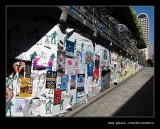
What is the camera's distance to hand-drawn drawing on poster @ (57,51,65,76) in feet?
27.1

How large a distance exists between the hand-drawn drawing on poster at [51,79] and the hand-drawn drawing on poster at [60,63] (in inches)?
11.6

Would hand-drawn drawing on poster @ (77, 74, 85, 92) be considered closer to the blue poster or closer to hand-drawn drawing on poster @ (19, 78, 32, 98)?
the blue poster

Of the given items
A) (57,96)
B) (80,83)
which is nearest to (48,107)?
(57,96)

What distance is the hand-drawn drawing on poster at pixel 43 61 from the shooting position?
792cm

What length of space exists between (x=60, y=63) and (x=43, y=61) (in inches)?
→ 30.2

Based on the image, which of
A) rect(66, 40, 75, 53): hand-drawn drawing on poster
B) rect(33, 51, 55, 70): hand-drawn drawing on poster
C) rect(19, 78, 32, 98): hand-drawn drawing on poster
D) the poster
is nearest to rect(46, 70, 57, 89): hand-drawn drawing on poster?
rect(33, 51, 55, 70): hand-drawn drawing on poster

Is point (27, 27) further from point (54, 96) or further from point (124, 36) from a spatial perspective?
point (124, 36)

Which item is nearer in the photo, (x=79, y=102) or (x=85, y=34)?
(x=79, y=102)

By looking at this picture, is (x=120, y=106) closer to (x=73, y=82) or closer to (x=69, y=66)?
(x=73, y=82)

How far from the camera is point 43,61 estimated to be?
7953mm

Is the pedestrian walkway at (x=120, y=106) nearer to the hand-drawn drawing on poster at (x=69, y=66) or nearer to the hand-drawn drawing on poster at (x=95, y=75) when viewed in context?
the hand-drawn drawing on poster at (x=95, y=75)
